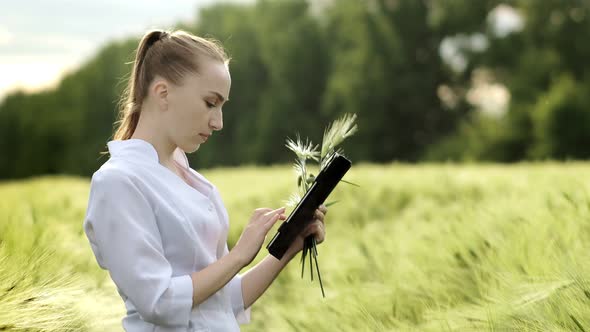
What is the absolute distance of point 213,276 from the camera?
1898 mm

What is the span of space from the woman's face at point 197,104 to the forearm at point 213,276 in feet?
1.10

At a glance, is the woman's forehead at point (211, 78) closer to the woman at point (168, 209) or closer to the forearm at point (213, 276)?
the woman at point (168, 209)

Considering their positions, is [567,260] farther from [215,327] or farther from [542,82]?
[542,82]

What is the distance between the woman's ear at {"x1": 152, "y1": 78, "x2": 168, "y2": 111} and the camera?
197 centimetres

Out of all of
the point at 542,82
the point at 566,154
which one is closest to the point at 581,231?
the point at 566,154

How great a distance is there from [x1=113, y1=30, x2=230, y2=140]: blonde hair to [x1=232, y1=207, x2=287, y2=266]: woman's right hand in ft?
1.48

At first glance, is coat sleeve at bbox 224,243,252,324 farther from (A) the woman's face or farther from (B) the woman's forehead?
(B) the woman's forehead

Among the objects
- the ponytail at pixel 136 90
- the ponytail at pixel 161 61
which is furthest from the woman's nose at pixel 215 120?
the ponytail at pixel 136 90

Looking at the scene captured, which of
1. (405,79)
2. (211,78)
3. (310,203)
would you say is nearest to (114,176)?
(211,78)

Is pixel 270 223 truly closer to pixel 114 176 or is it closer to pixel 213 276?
pixel 213 276

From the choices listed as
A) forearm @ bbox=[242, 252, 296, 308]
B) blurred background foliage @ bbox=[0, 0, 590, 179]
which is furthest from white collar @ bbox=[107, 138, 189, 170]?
blurred background foliage @ bbox=[0, 0, 590, 179]

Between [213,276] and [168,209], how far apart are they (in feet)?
0.72

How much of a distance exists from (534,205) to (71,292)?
9.37ft

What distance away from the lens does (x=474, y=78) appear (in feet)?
88.3
